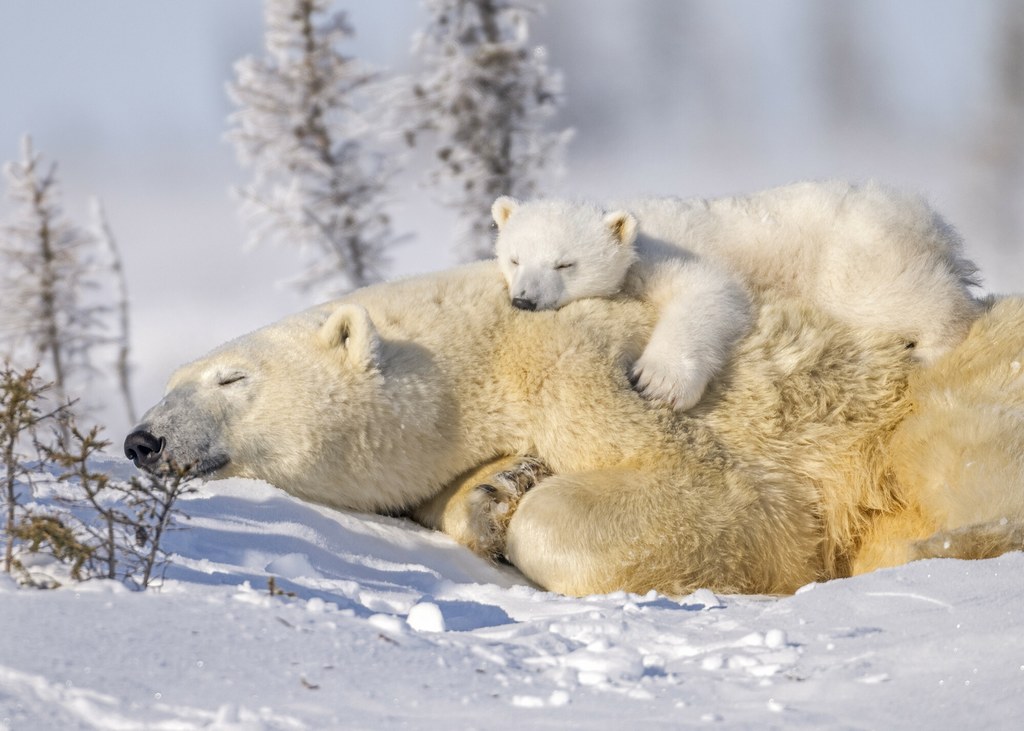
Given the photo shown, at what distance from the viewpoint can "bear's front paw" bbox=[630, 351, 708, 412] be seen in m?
4.30

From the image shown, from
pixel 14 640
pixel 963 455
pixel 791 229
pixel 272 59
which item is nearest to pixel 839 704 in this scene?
pixel 14 640

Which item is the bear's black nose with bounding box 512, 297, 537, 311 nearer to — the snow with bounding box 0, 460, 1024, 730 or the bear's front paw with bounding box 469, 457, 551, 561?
the bear's front paw with bounding box 469, 457, 551, 561

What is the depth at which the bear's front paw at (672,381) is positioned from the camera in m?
4.30

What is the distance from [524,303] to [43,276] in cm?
1011

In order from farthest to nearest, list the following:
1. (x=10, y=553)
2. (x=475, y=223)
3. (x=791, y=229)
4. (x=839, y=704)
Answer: (x=475, y=223) → (x=791, y=229) → (x=10, y=553) → (x=839, y=704)

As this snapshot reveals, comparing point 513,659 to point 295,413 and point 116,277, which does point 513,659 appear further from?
point 116,277

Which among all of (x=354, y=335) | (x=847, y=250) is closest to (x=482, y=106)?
(x=847, y=250)

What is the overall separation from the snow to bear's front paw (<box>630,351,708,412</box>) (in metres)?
1.35

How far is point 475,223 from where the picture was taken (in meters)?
15.8

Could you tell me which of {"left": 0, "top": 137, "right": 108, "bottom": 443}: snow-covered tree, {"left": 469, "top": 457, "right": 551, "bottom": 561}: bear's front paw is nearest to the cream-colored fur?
{"left": 469, "top": 457, "right": 551, "bottom": 561}: bear's front paw

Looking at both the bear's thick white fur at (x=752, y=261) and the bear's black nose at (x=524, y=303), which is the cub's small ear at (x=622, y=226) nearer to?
the bear's thick white fur at (x=752, y=261)

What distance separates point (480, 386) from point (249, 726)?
8.69ft

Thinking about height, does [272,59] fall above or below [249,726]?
above

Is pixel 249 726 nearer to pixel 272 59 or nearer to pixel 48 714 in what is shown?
pixel 48 714
